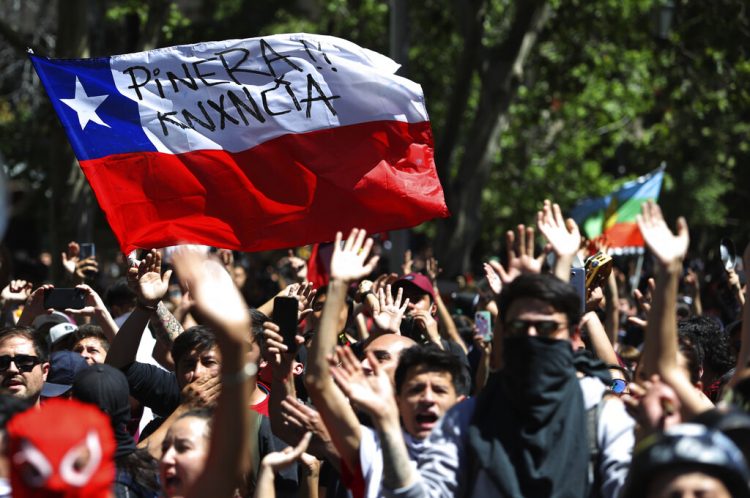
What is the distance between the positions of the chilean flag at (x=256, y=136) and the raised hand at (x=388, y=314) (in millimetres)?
810

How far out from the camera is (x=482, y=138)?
16.6 meters

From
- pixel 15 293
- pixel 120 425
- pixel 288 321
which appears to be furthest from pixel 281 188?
pixel 120 425

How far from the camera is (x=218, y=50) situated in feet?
24.0

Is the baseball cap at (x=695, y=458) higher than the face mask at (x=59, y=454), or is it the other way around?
the baseball cap at (x=695, y=458)

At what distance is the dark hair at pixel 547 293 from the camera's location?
4082 mm

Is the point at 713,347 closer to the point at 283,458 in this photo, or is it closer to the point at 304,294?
the point at 304,294

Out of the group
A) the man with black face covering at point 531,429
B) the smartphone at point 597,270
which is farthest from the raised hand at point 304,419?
the smartphone at point 597,270

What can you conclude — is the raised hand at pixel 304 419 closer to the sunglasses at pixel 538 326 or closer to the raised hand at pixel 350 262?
the raised hand at pixel 350 262

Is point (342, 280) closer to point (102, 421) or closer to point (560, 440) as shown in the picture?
point (560, 440)

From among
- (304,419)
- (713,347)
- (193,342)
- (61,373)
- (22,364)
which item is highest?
(304,419)

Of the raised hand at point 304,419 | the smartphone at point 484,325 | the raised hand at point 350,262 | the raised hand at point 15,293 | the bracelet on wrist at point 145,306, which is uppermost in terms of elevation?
the raised hand at point 350,262

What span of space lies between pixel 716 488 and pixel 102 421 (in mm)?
1685

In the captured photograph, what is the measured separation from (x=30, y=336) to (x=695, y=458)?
3.65 meters

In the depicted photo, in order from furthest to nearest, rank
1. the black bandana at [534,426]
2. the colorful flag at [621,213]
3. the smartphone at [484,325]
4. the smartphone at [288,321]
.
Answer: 1. the colorful flag at [621,213]
2. the smartphone at [484,325]
3. the smartphone at [288,321]
4. the black bandana at [534,426]
